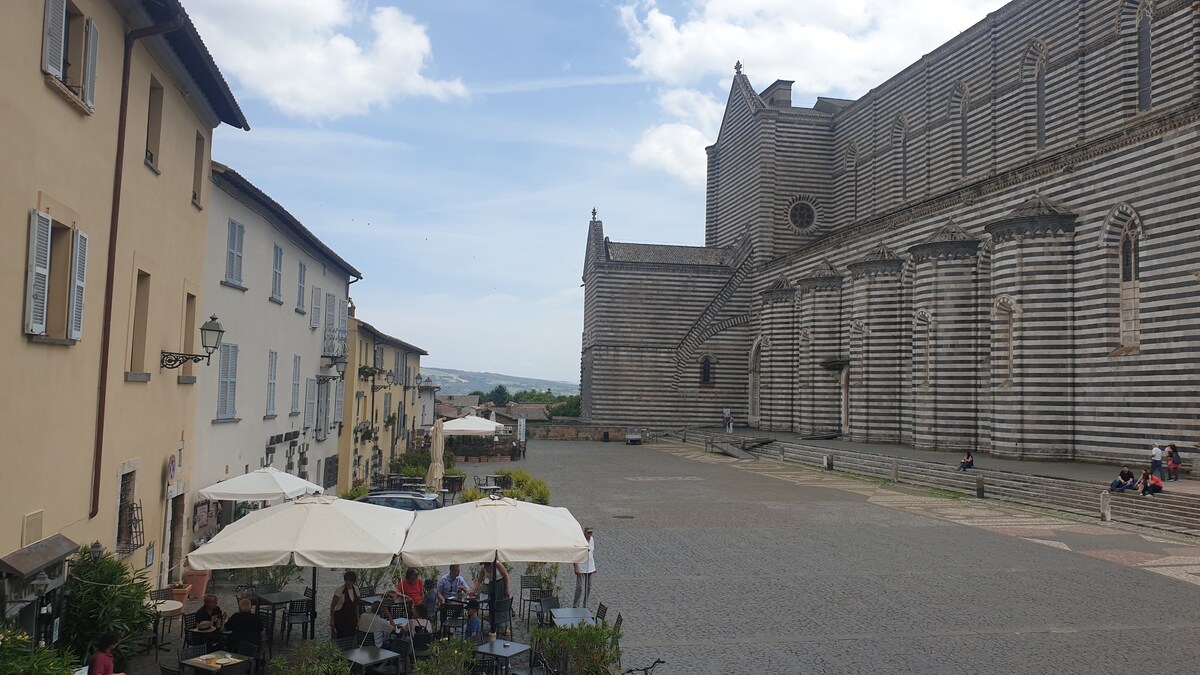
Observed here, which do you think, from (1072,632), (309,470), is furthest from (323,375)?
(1072,632)

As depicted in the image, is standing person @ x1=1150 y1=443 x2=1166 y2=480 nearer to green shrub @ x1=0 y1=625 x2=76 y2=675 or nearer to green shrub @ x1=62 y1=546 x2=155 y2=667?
green shrub @ x1=62 y1=546 x2=155 y2=667

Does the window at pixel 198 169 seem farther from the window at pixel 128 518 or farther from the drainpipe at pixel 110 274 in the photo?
the window at pixel 128 518

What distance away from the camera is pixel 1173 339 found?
24.1 m

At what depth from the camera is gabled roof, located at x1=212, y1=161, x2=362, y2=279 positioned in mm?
13531

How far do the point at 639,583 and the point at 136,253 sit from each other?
8443 mm

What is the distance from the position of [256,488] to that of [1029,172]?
89.9ft

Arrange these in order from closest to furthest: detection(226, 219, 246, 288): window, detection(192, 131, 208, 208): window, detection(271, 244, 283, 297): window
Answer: detection(192, 131, 208, 208): window
detection(226, 219, 246, 288): window
detection(271, 244, 283, 297): window

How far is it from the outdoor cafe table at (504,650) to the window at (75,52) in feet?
21.1

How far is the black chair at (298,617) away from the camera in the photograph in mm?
10423

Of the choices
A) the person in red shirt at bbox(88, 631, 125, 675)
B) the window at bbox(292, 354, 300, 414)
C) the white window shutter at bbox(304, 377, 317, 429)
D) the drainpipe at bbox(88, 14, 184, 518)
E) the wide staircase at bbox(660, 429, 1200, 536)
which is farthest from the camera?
the white window shutter at bbox(304, 377, 317, 429)

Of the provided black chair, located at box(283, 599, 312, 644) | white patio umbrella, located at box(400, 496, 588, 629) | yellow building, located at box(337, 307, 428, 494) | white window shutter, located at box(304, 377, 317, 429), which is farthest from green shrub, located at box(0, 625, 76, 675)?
yellow building, located at box(337, 307, 428, 494)

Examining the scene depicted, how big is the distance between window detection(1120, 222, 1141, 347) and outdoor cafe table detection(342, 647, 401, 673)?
24.4 meters

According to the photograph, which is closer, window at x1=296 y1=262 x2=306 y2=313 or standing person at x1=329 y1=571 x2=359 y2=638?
standing person at x1=329 y1=571 x2=359 y2=638

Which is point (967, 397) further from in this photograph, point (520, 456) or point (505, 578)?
point (505, 578)
